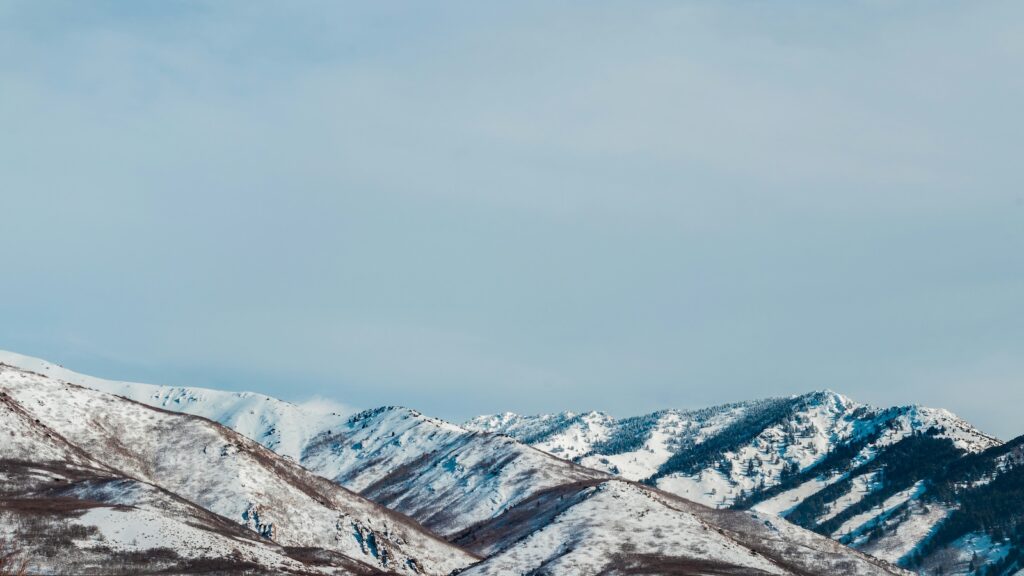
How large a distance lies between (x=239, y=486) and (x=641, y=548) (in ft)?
222

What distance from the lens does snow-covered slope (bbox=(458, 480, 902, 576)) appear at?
14650 cm

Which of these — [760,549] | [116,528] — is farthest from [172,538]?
[760,549]

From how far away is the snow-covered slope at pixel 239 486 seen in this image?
565ft

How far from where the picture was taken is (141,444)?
645 ft

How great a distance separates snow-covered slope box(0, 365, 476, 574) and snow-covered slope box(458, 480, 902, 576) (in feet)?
84.3

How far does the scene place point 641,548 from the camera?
516 feet

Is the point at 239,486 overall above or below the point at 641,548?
above

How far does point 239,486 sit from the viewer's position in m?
180

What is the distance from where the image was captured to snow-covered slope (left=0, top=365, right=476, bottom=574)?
565ft

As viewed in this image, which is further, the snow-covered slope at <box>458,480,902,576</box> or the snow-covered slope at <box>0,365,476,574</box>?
the snow-covered slope at <box>0,365,476,574</box>

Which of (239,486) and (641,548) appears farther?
(239,486)

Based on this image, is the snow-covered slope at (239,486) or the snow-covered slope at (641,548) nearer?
the snow-covered slope at (641,548)

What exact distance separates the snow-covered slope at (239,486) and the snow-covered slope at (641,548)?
84.3 ft

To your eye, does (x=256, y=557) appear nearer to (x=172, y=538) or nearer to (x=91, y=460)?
(x=172, y=538)
